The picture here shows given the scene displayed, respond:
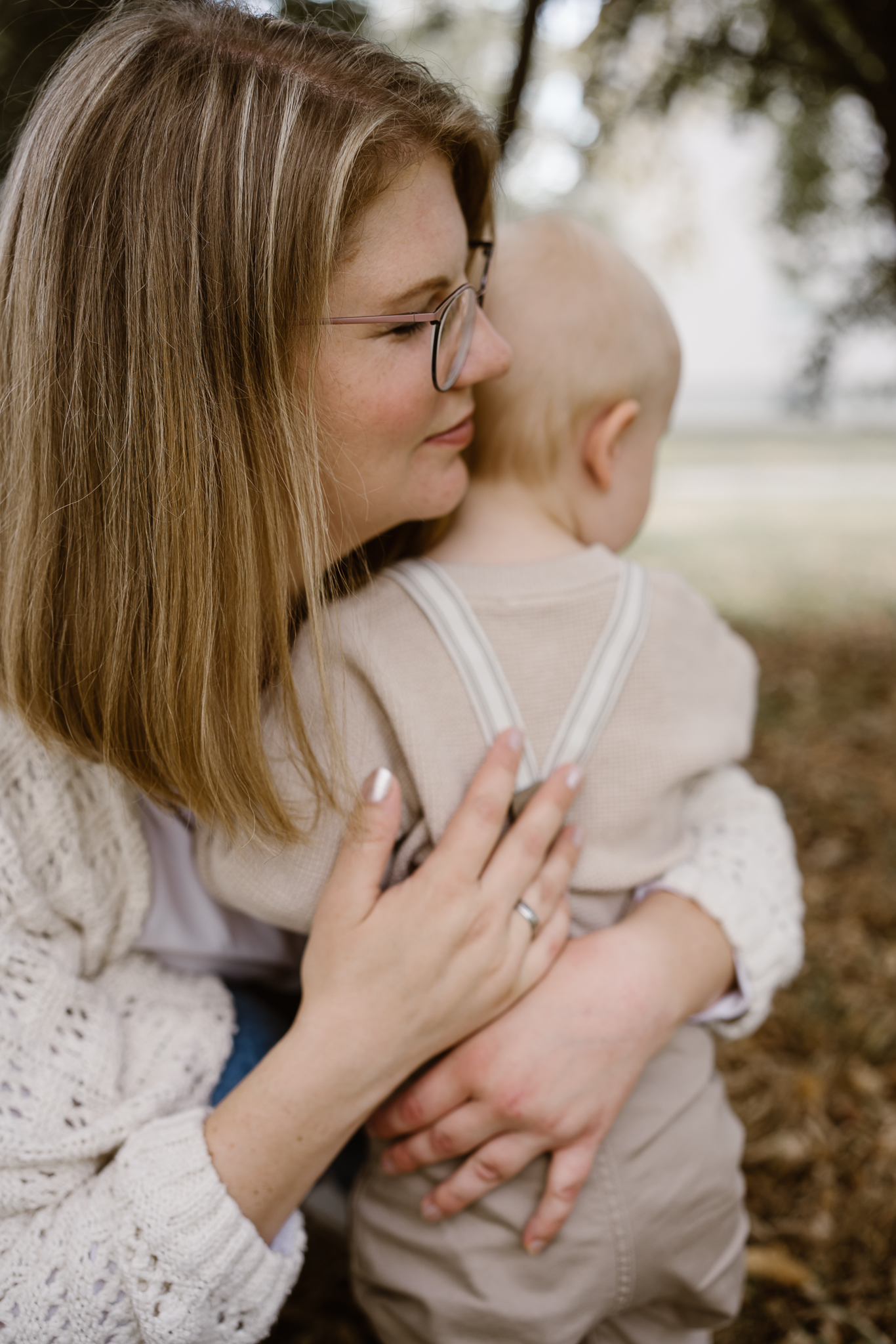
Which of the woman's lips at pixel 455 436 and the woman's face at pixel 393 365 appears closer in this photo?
the woman's face at pixel 393 365

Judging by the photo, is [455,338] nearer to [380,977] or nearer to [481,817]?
[481,817]

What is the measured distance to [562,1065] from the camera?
136 centimetres

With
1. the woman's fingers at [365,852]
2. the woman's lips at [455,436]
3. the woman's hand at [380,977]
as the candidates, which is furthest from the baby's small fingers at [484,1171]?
the woman's lips at [455,436]

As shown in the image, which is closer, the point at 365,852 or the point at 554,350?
the point at 365,852

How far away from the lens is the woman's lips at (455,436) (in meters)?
1.46

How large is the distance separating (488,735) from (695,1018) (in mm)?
618

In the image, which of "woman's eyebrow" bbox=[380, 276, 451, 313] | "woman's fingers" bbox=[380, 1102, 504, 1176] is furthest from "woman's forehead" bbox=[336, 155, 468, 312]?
"woman's fingers" bbox=[380, 1102, 504, 1176]

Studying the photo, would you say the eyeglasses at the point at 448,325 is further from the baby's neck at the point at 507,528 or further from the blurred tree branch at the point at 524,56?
the blurred tree branch at the point at 524,56

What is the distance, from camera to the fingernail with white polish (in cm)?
134

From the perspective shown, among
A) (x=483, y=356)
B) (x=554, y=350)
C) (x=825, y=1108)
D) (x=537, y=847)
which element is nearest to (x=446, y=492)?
(x=483, y=356)

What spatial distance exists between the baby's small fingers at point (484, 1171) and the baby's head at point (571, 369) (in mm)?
1024

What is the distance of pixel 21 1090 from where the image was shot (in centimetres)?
120

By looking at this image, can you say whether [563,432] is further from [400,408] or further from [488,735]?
[488,735]

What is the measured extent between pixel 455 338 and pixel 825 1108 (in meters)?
2.24
